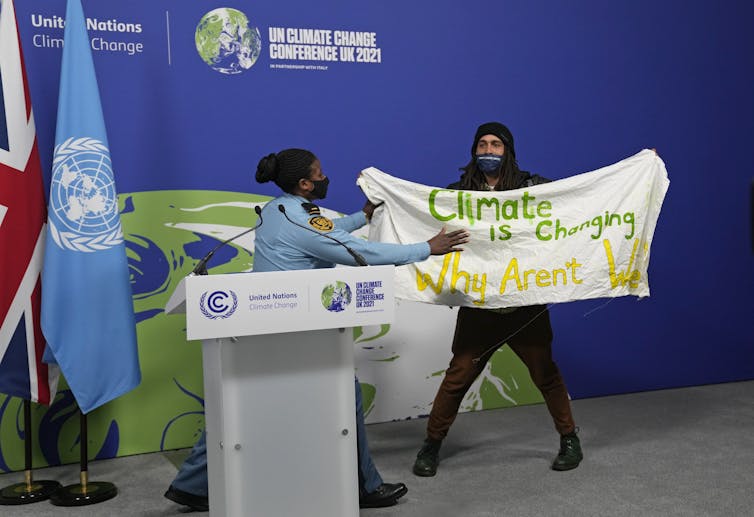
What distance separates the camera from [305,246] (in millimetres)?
2838

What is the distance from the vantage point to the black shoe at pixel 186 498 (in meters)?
3.13

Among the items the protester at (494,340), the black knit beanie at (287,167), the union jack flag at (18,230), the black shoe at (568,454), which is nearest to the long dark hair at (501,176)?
the protester at (494,340)

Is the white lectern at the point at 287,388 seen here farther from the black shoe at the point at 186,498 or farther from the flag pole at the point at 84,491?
the flag pole at the point at 84,491

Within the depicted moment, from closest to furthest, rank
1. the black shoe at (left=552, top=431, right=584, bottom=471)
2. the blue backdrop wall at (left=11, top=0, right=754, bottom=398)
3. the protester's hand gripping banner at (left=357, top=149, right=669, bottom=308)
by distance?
1. the protester's hand gripping banner at (left=357, top=149, right=669, bottom=308)
2. the black shoe at (left=552, top=431, right=584, bottom=471)
3. the blue backdrop wall at (left=11, top=0, right=754, bottom=398)

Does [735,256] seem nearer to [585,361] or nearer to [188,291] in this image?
[585,361]

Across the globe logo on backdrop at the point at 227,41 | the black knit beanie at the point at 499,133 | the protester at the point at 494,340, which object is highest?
the globe logo on backdrop at the point at 227,41

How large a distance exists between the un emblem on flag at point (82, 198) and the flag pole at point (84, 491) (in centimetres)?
66

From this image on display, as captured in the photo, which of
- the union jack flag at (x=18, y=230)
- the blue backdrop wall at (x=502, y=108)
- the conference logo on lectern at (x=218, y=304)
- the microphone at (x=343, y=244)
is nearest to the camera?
the conference logo on lectern at (x=218, y=304)

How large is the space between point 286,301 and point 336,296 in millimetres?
144

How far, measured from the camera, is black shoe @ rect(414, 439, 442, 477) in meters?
3.56

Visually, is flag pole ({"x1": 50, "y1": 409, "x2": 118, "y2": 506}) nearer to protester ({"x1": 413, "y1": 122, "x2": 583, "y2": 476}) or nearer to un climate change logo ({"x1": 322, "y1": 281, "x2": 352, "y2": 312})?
protester ({"x1": 413, "y1": 122, "x2": 583, "y2": 476})

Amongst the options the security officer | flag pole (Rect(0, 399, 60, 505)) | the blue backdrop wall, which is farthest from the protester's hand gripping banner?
flag pole (Rect(0, 399, 60, 505))

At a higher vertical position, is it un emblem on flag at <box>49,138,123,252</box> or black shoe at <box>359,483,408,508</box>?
un emblem on flag at <box>49,138,123,252</box>

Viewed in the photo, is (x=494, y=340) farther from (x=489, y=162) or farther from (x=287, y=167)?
(x=287, y=167)
